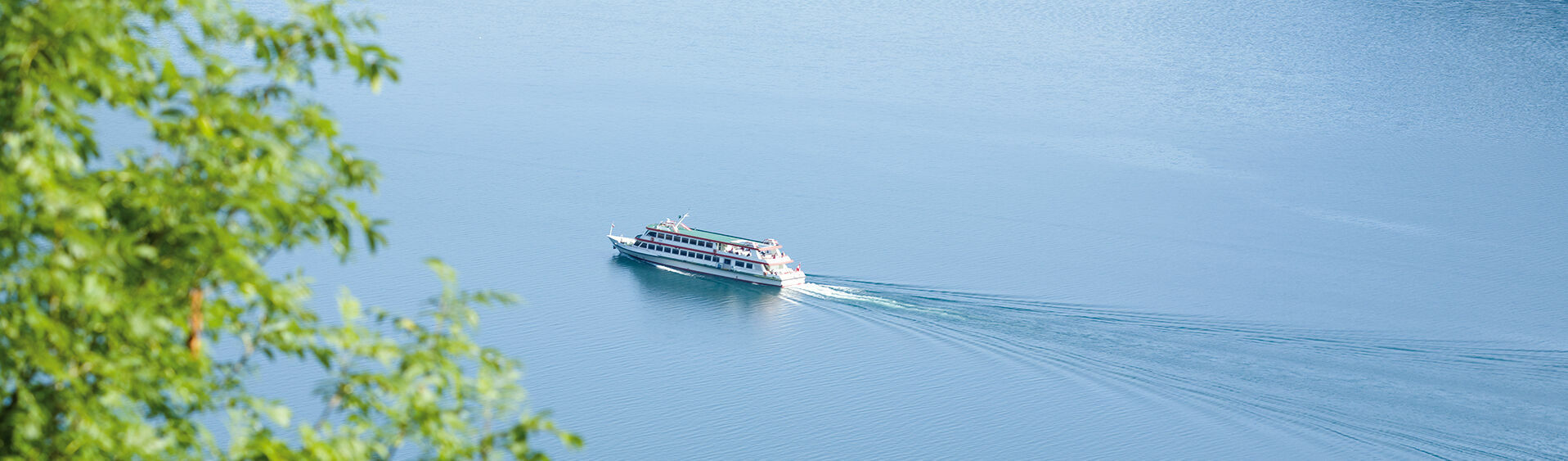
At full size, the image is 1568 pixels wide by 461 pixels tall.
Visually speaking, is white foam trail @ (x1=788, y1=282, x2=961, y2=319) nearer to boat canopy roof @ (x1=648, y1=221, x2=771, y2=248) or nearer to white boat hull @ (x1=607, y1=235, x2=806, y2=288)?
white boat hull @ (x1=607, y1=235, x2=806, y2=288)

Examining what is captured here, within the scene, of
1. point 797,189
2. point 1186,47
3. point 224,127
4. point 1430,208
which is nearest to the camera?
point 224,127

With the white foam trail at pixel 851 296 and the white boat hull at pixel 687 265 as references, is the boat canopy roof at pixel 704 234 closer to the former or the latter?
the white boat hull at pixel 687 265

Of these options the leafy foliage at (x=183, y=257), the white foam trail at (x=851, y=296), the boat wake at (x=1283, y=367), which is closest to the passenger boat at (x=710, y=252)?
the white foam trail at (x=851, y=296)

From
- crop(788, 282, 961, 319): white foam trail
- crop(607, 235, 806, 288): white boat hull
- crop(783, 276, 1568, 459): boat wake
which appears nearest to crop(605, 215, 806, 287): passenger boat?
crop(607, 235, 806, 288): white boat hull

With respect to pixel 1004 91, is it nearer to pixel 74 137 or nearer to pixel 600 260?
pixel 600 260

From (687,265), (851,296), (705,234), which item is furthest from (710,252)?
(851,296)

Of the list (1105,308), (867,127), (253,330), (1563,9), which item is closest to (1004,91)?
(867,127)
